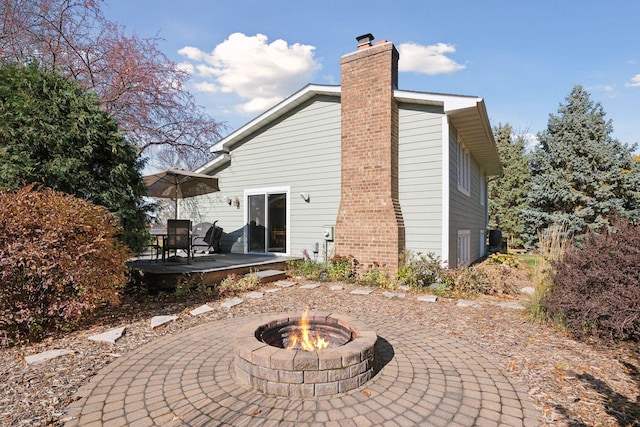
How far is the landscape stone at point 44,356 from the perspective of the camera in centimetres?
329

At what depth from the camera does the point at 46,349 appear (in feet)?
11.9

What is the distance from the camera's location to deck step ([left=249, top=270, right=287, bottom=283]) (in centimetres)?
744

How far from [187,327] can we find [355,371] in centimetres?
275

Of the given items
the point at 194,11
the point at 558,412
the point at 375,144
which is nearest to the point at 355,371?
the point at 558,412

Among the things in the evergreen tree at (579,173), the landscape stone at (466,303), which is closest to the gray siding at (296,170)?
the landscape stone at (466,303)

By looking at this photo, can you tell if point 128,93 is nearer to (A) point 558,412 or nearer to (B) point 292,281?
(B) point 292,281

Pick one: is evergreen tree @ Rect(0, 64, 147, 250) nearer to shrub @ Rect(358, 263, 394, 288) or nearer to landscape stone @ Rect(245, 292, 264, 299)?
landscape stone @ Rect(245, 292, 264, 299)

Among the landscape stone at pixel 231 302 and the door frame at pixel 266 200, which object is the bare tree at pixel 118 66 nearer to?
the door frame at pixel 266 200

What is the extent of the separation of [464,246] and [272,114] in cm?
Result: 715

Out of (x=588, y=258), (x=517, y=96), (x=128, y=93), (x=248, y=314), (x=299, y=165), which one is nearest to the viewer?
(x=588, y=258)

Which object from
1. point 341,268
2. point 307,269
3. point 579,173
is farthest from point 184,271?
point 579,173

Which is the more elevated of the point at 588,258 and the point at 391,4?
the point at 391,4

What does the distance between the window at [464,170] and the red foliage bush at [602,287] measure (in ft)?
16.0

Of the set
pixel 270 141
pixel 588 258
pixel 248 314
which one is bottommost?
pixel 248 314
